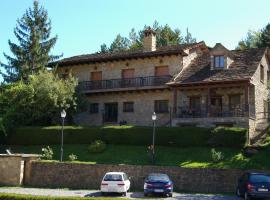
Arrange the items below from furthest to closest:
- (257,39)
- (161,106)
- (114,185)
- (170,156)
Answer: (257,39)
(161,106)
(170,156)
(114,185)

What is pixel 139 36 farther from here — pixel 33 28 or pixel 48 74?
pixel 48 74

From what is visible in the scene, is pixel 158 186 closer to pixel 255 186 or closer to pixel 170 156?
pixel 255 186

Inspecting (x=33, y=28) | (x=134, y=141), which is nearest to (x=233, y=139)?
(x=134, y=141)

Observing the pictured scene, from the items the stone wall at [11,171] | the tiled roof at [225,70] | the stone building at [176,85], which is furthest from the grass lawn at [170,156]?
the tiled roof at [225,70]

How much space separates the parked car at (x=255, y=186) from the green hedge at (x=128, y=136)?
920cm

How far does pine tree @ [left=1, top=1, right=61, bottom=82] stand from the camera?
2088 inches

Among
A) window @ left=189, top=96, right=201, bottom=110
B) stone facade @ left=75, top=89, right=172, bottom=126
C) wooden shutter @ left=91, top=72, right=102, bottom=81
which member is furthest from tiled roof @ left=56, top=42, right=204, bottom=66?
window @ left=189, top=96, right=201, bottom=110

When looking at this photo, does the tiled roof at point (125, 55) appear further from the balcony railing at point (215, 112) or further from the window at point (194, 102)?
the balcony railing at point (215, 112)

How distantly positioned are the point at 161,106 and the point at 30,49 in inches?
715

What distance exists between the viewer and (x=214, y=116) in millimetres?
39719

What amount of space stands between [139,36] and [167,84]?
3682 cm

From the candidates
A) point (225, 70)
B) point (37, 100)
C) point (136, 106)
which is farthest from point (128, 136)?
point (225, 70)

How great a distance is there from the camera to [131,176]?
1209 inches

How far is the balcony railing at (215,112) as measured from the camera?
3861cm
